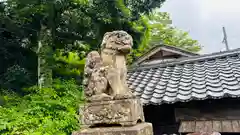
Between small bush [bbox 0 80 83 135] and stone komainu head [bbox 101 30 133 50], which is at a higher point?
stone komainu head [bbox 101 30 133 50]

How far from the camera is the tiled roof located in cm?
421

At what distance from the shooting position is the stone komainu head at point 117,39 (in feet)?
9.15

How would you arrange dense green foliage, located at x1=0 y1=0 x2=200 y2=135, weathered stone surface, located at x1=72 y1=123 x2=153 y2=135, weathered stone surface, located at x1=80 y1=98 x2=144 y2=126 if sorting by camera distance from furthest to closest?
1. dense green foliage, located at x1=0 y1=0 x2=200 y2=135
2. weathered stone surface, located at x1=80 y1=98 x2=144 y2=126
3. weathered stone surface, located at x1=72 y1=123 x2=153 y2=135

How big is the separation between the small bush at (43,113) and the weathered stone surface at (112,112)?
A: 1922mm

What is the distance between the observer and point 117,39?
111 inches

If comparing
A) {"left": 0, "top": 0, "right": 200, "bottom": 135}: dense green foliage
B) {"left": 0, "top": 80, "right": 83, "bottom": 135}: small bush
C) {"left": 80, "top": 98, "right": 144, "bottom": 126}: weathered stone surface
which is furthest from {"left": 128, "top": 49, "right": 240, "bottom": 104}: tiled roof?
{"left": 80, "top": 98, "right": 144, "bottom": 126}: weathered stone surface

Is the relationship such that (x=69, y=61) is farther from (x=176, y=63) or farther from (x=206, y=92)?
(x=206, y=92)

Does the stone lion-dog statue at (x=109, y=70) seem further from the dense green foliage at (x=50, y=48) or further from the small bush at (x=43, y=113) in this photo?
the dense green foliage at (x=50, y=48)

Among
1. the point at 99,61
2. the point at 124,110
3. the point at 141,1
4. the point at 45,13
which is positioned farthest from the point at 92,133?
the point at 141,1

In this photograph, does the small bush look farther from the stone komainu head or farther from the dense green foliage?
the stone komainu head

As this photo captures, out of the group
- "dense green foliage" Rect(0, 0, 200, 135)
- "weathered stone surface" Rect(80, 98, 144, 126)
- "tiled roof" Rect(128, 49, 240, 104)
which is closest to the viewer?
"weathered stone surface" Rect(80, 98, 144, 126)

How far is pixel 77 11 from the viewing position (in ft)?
21.4

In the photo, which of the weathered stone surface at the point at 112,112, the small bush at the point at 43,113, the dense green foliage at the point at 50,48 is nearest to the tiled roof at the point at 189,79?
the dense green foliage at the point at 50,48

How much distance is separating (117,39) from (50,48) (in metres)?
4.44
